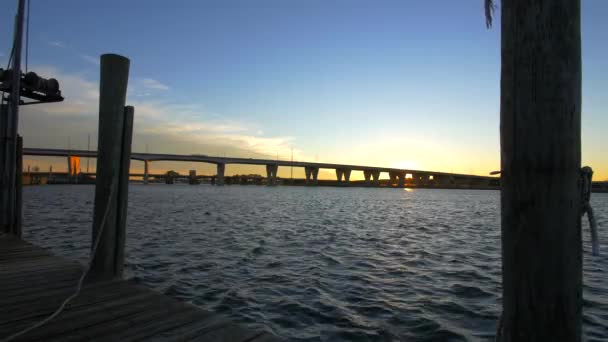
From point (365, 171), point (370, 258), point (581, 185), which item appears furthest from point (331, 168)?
point (581, 185)

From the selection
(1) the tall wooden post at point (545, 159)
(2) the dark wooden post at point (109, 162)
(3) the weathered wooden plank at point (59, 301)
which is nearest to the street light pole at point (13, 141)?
(2) the dark wooden post at point (109, 162)

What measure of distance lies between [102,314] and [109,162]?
2389 mm

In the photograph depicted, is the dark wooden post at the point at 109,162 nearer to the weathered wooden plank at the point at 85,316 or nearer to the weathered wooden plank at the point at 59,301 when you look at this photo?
the weathered wooden plank at the point at 59,301

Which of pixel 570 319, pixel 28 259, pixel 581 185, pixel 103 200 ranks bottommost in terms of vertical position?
pixel 28 259

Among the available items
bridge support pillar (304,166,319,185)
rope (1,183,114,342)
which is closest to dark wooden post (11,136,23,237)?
rope (1,183,114,342)

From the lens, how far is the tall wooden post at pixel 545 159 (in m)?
1.94

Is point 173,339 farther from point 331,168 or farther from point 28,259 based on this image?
point 331,168

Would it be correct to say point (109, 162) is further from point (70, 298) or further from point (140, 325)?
point (140, 325)

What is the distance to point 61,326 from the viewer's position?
3.41 metres

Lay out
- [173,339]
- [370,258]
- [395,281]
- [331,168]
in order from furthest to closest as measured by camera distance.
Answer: [331,168]
[370,258]
[395,281]
[173,339]

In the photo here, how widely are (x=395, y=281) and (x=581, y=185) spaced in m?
6.35

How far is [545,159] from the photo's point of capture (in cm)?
195

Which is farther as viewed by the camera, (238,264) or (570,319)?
(238,264)

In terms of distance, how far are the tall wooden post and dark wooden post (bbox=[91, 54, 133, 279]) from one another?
516 cm
